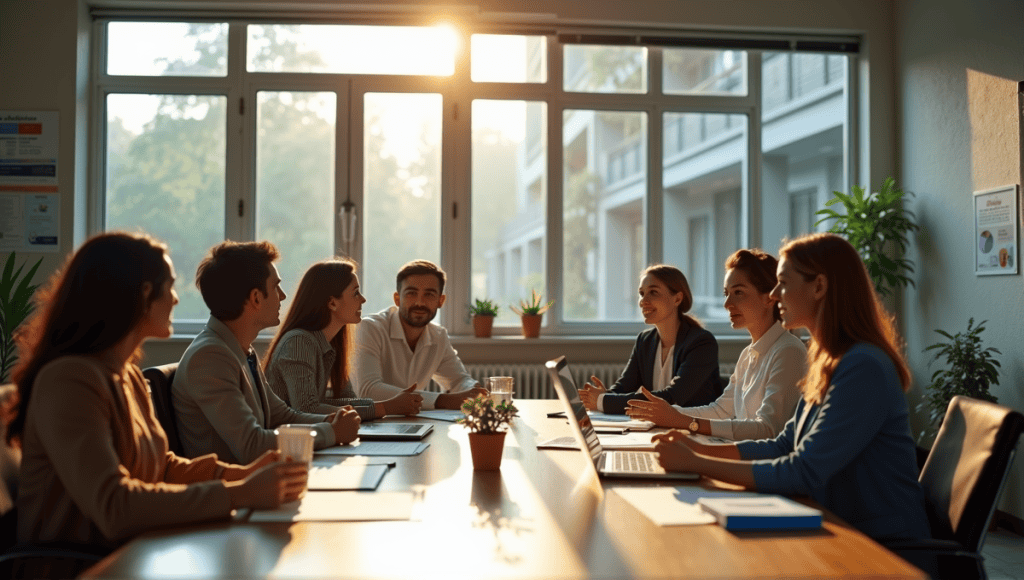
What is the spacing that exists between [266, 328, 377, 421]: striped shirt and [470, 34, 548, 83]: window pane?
9.35 feet

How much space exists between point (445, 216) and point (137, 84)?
79.7 inches

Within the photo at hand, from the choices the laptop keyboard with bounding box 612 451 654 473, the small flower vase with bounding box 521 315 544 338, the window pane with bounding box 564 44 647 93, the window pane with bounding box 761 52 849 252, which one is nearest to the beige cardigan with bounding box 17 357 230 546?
the laptop keyboard with bounding box 612 451 654 473

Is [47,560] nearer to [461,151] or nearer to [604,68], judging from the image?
[461,151]

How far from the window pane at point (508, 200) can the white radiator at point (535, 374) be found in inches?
15.1

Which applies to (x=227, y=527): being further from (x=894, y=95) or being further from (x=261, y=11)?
(x=894, y=95)

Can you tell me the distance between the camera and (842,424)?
5.15 ft

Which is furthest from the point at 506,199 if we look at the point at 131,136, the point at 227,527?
the point at 227,527

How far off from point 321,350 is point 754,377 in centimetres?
140

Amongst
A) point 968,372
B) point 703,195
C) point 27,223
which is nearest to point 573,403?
point 968,372

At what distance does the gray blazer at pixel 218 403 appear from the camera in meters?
1.81

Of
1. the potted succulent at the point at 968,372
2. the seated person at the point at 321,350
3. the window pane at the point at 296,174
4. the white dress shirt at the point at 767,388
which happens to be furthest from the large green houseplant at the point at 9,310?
the potted succulent at the point at 968,372

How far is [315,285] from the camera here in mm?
2684

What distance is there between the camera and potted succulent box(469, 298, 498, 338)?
15.6 ft

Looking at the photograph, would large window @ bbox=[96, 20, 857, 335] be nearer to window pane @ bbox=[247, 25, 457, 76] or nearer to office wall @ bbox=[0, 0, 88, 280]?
window pane @ bbox=[247, 25, 457, 76]
